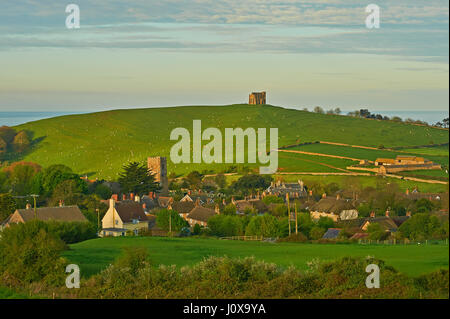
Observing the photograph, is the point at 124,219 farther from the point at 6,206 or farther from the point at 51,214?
the point at 6,206

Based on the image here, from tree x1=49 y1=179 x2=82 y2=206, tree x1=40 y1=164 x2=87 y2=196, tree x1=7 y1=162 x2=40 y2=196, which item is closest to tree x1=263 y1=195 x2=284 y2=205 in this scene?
tree x1=49 y1=179 x2=82 y2=206

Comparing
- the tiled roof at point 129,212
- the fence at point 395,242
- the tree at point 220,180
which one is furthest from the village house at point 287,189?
the fence at point 395,242

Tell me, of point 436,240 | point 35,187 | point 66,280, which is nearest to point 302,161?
point 35,187

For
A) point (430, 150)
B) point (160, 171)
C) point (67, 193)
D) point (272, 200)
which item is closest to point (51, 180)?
point (67, 193)

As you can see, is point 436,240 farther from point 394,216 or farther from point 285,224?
point 394,216

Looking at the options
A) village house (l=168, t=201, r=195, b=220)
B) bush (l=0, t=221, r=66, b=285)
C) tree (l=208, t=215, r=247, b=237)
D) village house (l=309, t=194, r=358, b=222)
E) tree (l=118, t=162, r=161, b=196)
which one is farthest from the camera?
tree (l=118, t=162, r=161, b=196)

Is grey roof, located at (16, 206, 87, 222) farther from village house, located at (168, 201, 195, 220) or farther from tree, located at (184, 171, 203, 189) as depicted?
tree, located at (184, 171, 203, 189)
